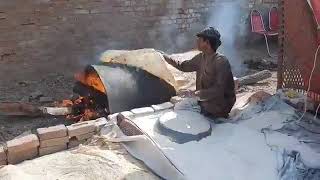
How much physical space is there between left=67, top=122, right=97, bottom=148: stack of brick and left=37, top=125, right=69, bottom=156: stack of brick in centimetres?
7

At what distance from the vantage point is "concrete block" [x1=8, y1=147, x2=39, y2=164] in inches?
178

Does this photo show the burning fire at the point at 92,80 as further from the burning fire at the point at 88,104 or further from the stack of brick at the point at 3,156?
the stack of brick at the point at 3,156

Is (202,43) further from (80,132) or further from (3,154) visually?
(3,154)

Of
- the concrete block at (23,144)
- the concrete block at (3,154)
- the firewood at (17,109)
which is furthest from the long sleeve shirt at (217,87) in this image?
the firewood at (17,109)

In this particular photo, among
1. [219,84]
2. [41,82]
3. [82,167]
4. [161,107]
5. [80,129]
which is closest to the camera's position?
[82,167]

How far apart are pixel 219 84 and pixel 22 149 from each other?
2436mm

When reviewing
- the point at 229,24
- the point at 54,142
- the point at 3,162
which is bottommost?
the point at 3,162

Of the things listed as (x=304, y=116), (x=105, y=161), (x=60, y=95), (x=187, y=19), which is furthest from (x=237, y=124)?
(x=187, y=19)

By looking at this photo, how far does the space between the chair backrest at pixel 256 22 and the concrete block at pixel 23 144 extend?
8245 mm

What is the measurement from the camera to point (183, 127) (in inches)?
188

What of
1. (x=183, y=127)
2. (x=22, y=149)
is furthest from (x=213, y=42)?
(x=22, y=149)

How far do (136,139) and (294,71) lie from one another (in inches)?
102

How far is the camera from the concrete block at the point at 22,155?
4523 mm

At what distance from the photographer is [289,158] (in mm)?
4367
